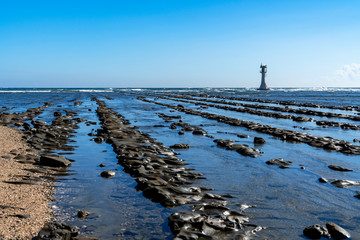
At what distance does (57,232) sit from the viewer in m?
5.49

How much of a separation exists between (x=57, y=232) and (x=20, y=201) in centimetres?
217

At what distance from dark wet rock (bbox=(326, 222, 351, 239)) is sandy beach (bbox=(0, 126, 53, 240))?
5.93 metres

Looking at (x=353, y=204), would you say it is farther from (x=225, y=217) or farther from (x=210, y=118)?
(x=210, y=118)

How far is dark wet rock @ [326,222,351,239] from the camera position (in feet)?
19.1

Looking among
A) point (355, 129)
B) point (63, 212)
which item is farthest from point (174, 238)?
point (355, 129)

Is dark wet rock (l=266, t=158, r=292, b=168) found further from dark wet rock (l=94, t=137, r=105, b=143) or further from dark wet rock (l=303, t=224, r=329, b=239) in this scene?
dark wet rock (l=94, t=137, r=105, b=143)

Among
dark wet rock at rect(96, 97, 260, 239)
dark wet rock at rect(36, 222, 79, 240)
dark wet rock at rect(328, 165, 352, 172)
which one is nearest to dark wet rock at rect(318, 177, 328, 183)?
dark wet rock at rect(328, 165, 352, 172)

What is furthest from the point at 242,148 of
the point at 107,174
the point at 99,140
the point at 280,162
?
the point at 99,140

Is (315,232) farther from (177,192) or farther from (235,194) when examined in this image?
(177,192)

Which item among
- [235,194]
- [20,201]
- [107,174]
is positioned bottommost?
[235,194]

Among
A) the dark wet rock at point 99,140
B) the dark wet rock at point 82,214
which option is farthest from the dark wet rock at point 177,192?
the dark wet rock at point 99,140

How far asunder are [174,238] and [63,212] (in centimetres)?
286

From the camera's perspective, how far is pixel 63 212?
671 centimetres

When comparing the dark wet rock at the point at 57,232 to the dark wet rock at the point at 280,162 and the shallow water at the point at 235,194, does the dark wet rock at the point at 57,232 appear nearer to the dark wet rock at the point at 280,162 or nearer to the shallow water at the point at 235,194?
the shallow water at the point at 235,194
